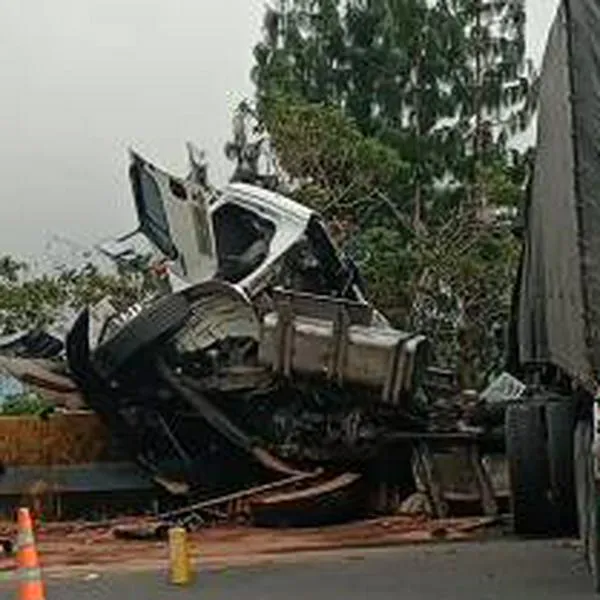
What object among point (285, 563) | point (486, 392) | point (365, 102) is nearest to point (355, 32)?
point (365, 102)

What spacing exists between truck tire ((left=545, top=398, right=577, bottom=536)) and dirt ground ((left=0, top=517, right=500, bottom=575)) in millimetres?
2139

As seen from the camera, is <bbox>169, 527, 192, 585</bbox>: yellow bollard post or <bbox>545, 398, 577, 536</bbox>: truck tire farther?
<bbox>545, 398, 577, 536</bbox>: truck tire

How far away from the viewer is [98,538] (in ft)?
57.6

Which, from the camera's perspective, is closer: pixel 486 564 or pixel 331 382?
pixel 486 564

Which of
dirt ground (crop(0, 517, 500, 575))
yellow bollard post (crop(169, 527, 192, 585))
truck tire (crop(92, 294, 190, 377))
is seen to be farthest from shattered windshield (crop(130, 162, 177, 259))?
yellow bollard post (crop(169, 527, 192, 585))

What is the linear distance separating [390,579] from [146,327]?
614cm

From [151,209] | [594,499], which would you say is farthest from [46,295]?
[594,499]

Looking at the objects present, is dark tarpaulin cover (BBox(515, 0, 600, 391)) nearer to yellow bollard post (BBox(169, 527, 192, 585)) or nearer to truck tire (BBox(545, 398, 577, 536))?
truck tire (BBox(545, 398, 577, 536))

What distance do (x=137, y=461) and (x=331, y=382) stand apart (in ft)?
8.62

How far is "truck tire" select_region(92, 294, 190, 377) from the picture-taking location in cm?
1795

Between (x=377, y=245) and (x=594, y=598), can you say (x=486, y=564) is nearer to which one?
(x=594, y=598)

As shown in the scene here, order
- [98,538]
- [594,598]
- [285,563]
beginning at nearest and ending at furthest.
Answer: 1. [594,598]
2. [285,563]
3. [98,538]

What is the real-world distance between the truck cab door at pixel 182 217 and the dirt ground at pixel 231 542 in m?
2.76

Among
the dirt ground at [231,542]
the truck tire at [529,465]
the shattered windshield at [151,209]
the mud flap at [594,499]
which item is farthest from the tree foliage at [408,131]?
the mud flap at [594,499]
